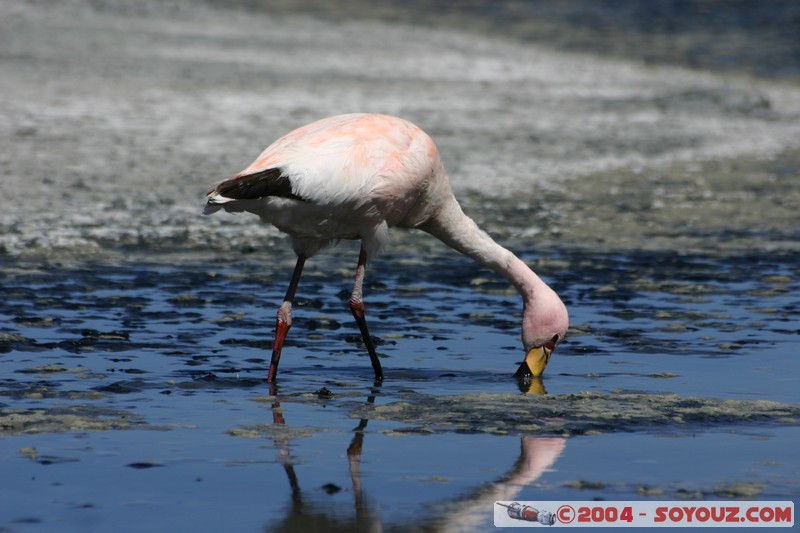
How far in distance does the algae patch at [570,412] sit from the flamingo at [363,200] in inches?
24.4

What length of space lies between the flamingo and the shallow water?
0.30m

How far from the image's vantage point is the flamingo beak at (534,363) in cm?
713

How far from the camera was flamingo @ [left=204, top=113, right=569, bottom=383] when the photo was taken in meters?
6.78

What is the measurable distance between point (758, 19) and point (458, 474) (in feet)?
74.5

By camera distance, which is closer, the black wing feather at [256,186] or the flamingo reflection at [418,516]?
the flamingo reflection at [418,516]

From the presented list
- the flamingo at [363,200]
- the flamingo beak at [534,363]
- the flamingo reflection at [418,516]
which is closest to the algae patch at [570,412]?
the flamingo reflection at [418,516]

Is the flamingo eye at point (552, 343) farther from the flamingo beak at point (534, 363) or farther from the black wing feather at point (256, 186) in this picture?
the black wing feather at point (256, 186)

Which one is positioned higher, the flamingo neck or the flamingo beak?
the flamingo neck

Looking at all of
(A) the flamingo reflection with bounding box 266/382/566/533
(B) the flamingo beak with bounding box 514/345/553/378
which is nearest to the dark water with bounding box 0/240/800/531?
(A) the flamingo reflection with bounding box 266/382/566/533

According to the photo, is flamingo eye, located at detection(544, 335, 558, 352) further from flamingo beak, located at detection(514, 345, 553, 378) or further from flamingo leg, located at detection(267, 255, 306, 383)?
flamingo leg, located at detection(267, 255, 306, 383)

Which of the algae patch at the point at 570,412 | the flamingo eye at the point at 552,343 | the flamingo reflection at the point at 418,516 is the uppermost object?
the flamingo eye at the point at 552,343

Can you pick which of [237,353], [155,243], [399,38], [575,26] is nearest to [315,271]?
[155,243]

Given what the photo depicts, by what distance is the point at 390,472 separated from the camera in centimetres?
525

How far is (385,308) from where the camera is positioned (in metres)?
8.83
